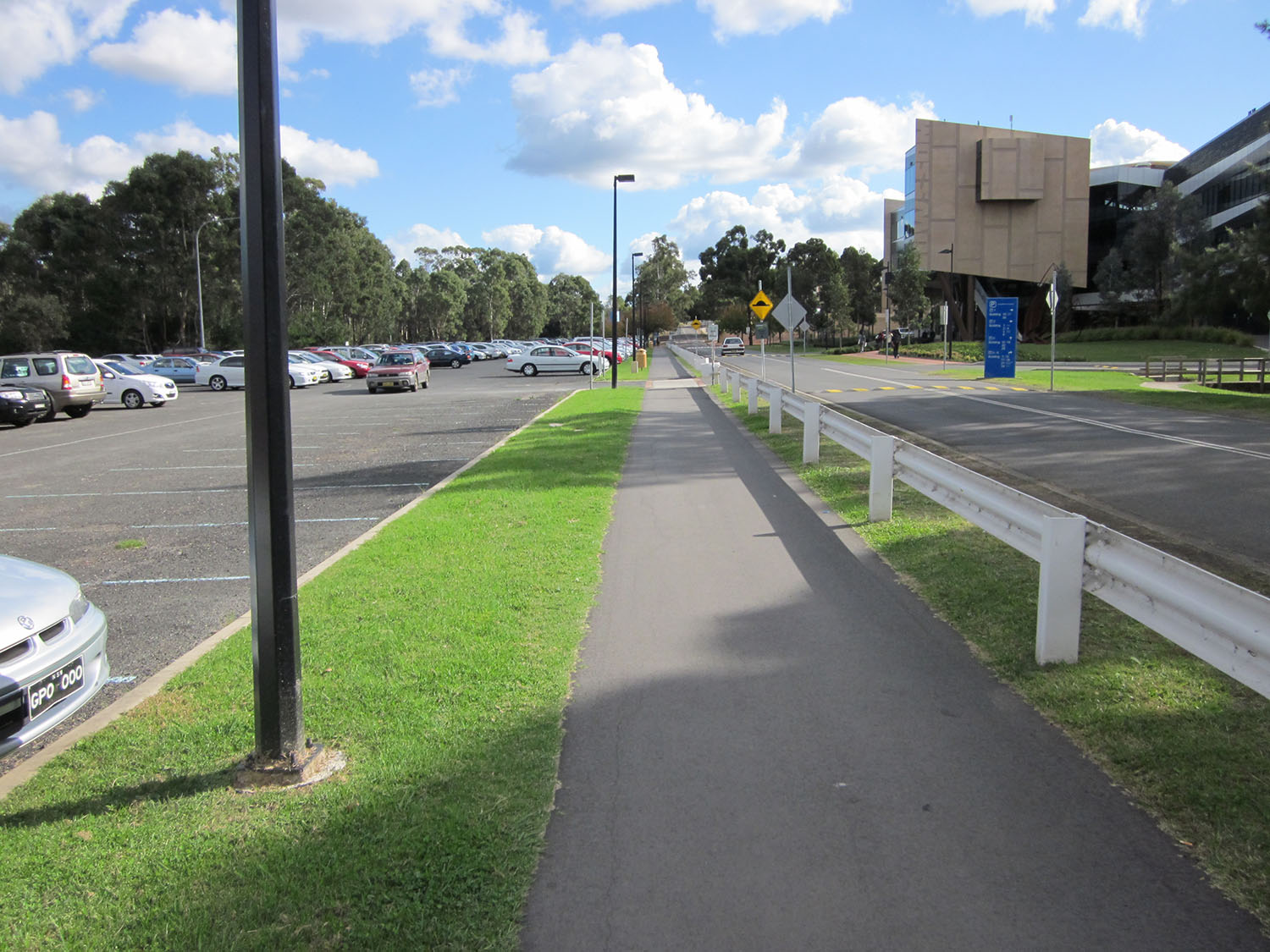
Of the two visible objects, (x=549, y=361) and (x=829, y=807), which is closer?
(x=829, y=807)

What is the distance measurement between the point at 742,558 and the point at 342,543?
3.87 m

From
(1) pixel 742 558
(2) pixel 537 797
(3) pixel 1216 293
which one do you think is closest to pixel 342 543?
(1) pixel 742 558

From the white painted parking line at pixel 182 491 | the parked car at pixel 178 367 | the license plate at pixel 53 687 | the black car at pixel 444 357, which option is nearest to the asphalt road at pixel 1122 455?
the license plate at pixel 53 687

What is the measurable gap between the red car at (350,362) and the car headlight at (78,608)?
46040mm

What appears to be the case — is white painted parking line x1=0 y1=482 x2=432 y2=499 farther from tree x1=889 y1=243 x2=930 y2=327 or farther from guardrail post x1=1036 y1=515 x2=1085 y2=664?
tree x1=889 y1=243 x2=930 y2=327

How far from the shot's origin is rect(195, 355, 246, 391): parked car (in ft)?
139

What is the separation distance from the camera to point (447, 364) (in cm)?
6438

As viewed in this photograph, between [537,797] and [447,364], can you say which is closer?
[537,797]

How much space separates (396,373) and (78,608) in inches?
1316

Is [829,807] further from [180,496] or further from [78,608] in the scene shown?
[180,496]

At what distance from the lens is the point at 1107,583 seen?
506 cm

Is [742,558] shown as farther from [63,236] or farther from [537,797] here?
[63,236]

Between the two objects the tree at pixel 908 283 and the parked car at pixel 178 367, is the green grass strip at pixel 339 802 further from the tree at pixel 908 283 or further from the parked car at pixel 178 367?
the tree at pixel 908 283

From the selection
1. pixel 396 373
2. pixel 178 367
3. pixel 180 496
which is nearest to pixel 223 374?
pixel 178 367
